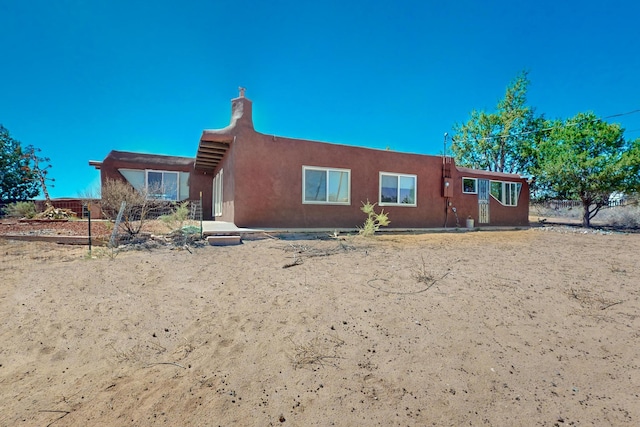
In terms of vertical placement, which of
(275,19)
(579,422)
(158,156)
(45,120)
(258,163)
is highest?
(275,19)

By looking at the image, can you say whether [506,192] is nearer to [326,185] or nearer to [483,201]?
[483,201]

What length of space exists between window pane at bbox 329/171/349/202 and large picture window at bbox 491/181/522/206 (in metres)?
7.96

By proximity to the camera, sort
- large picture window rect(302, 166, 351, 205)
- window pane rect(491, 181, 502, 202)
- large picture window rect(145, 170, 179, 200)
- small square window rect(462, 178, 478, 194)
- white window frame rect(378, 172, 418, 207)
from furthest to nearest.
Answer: window pane rect(491, 181, 502, 202) → large picture window rect(145, 170, 179, 200) → small square window rect(462, 178, 478, 194) → white window frame rect(378, 172, 418, 207) → large picture window rect(302, 166, 351, 205)

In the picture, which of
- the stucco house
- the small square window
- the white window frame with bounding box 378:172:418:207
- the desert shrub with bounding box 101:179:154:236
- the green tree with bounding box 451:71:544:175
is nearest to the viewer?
the desert shrub with bounding box 101:179:154:236

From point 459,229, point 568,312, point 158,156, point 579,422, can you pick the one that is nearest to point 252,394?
point 579,422

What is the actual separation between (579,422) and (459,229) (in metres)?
11.1

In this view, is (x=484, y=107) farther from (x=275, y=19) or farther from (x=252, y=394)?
(x=252, y=394)

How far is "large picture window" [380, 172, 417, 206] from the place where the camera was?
428 inches

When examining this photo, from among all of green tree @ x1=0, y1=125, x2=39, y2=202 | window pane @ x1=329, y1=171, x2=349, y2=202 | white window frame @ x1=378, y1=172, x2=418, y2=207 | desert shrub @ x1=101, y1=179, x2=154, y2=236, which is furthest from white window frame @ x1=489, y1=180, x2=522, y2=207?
green tree @ x1=0, y1=125, x2=39, y2=202

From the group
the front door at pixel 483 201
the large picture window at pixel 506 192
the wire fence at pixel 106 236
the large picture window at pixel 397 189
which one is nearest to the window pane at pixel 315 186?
the large picture window at pixel 397 189

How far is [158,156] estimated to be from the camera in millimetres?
13422

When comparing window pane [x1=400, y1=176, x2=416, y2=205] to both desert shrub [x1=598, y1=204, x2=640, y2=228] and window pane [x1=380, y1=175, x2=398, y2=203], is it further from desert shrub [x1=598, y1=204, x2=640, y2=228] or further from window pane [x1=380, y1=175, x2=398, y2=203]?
desert shrub [x1=598, y1=204, x2=640, y2=228]

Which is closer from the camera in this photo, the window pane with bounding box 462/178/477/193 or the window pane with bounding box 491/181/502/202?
the window pane with bounding box 462/178/477/193

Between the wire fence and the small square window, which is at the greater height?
the small square window
